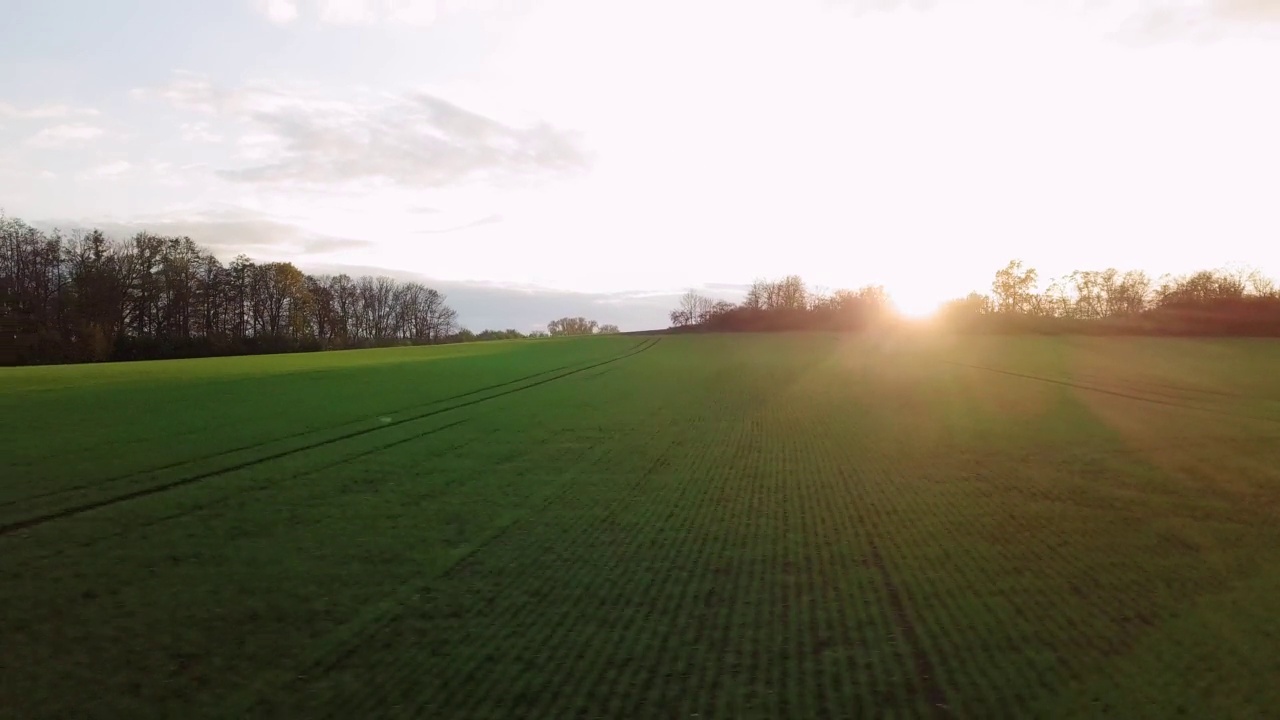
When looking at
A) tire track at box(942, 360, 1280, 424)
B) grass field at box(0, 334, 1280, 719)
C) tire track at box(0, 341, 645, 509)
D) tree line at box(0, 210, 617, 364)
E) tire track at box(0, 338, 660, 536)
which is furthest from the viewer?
tree line at box(0, 210, 617, 364)

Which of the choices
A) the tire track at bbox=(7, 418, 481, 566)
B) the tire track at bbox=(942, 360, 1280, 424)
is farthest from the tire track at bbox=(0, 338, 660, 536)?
the tire track at bbox=(942, 360, 1280, 424)

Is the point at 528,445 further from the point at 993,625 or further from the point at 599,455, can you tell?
the point at 993,625

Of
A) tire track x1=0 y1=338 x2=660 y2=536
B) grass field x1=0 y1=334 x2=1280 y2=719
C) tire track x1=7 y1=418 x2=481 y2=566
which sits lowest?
grass field x1=0 y1=334 x2=1280 y2=719

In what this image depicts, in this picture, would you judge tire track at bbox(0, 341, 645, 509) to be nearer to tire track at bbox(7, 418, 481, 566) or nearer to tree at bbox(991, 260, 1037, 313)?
tire track at bbox(7, 418, 481, 566)

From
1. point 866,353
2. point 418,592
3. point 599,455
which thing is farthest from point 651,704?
point 866,353

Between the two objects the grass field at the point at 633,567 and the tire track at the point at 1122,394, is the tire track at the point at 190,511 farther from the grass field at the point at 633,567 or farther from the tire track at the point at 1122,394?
the tire track at the point at 1122,394

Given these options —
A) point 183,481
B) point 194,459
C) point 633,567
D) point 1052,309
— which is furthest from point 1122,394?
point 1052,309

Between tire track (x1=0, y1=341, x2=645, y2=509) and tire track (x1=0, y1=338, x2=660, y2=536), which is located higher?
tire track (x1=0, y1=341, x2=645, y2=509)
